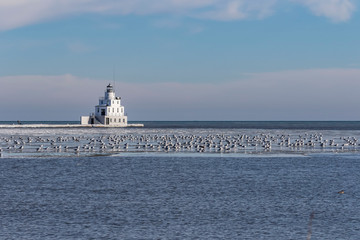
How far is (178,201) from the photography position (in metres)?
22.9

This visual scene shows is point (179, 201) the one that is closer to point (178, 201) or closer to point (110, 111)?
point (178, 201)

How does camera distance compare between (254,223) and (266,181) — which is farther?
(266,181)

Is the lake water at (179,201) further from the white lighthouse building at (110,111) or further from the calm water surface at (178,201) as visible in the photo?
the white lighthouse building at (110,111)

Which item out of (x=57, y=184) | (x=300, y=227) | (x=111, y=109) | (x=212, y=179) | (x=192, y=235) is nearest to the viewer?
(x=192, y=235)

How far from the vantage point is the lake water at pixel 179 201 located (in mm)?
17625

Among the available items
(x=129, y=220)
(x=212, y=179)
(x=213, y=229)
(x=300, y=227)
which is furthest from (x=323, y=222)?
(x=212, y=179)

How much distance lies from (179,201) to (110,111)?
13891 cm

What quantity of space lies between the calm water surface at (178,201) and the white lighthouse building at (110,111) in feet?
397

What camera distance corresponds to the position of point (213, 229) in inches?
704

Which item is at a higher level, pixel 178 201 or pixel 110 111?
pixel 110 111

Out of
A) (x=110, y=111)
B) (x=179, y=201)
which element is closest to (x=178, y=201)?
(x=179, y=201)

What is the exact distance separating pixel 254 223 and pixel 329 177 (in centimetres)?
1379

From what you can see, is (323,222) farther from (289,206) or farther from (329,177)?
(329,177)

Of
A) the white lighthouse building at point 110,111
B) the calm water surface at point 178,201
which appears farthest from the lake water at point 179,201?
the white lighthouse building at point 110,111
